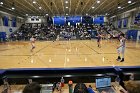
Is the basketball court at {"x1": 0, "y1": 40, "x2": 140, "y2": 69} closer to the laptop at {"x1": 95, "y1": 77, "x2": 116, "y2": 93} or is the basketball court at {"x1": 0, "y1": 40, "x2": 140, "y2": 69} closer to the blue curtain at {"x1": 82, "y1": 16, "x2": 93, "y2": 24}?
the laptop at {"x1": 95, "y1": 77, "x2": 116, "y2": 93}

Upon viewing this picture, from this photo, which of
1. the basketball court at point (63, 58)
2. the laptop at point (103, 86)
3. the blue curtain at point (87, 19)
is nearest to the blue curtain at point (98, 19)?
the blue curtain at point (87, 19)

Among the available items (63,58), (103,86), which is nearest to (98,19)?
(63,58)

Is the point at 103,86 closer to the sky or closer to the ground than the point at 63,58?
closer to the sky

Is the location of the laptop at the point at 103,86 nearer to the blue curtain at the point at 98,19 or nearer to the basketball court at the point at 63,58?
the basketball court at the point at 63,58

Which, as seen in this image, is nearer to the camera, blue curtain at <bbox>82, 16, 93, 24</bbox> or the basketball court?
the basketball court

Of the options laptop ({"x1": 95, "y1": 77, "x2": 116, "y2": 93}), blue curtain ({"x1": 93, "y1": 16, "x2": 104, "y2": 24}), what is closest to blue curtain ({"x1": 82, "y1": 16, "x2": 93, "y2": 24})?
blue curtain ({"x1": 93, "y1": 16, "x2": 104, "y2": 24})

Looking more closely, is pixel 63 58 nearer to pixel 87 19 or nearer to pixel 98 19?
pixel 87 19

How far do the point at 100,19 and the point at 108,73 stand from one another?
3660 cm

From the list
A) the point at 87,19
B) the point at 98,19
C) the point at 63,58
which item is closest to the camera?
the point at 63,58

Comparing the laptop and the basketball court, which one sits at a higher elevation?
the laptop

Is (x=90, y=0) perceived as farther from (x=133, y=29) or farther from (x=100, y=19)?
(x=100, y=19)

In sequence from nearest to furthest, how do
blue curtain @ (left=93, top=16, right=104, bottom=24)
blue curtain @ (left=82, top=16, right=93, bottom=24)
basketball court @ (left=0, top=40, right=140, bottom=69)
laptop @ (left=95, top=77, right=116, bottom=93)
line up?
laptop @ (left=95, top=77, right=116, bottom=93), basketball court @ (left=0, top=40, right=140, bottom=69), blue curtain @ (left=82, top=16, right=93, bottom=24), blue curtain @ (left=93, top=16, right=104, bottom=24)

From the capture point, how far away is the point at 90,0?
18.6 meters

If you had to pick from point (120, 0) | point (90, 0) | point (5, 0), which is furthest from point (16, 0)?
point (120, 0)
